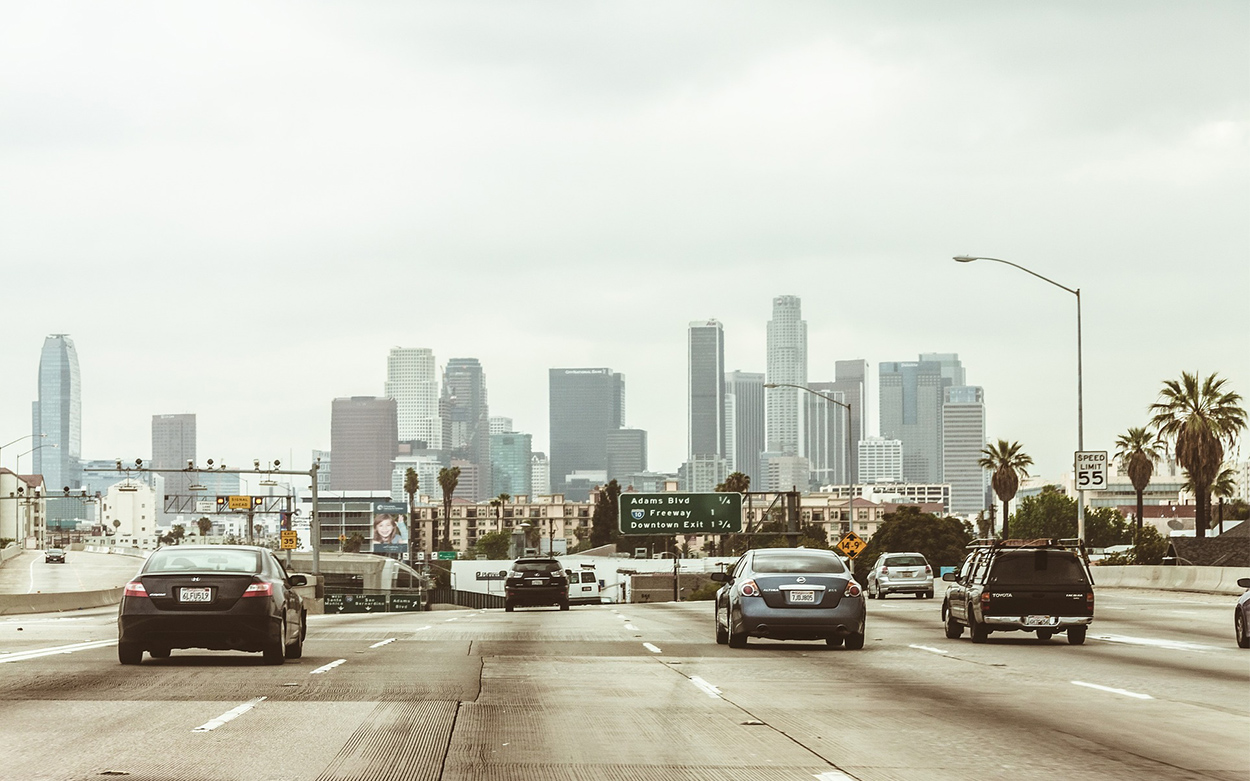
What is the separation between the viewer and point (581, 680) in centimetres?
1686

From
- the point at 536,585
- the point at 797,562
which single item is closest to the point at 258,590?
the point at 797,562

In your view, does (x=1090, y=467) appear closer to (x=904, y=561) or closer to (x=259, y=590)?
(x=904, y=561)

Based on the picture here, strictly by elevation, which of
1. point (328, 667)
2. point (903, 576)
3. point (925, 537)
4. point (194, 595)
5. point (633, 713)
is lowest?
point (925, 537)

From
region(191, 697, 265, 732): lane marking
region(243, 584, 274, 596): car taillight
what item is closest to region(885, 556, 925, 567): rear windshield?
region(243, 584, 274, 596): car taillight

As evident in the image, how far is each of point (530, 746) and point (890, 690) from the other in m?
5.79

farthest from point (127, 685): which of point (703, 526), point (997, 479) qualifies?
point (997, 479)

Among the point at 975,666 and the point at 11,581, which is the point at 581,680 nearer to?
the point at 975,666

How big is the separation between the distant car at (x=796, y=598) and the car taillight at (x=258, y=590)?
6.89m

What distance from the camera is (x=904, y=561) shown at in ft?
162

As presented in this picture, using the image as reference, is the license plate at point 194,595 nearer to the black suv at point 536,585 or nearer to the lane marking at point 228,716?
the lane marking at point 228,716

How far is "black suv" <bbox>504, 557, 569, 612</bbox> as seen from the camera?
4522 centimetres

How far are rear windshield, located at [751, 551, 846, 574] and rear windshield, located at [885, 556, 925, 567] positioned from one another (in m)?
27.7

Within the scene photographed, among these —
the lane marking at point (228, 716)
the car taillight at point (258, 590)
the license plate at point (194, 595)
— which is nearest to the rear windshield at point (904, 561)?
the car taillight at point (258, 590)

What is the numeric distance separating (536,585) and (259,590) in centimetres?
2751
